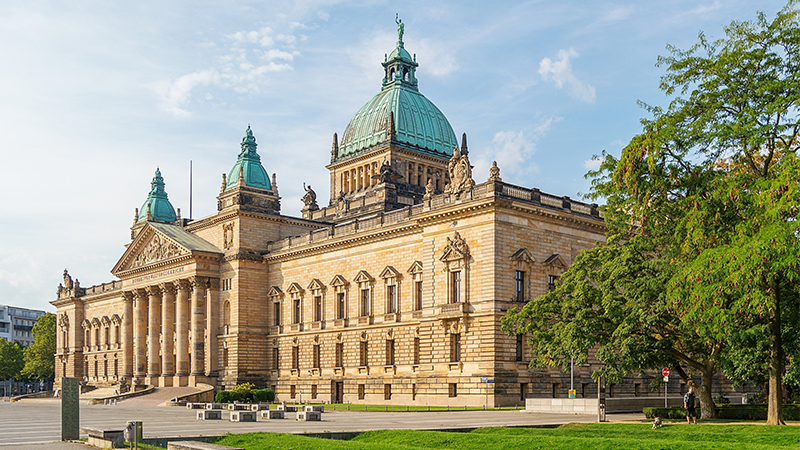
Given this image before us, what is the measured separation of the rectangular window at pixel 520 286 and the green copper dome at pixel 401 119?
3584 cm

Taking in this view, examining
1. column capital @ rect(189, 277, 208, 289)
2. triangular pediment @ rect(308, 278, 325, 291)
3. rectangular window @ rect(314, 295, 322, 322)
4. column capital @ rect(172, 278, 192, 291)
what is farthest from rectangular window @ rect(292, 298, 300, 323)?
column capital @ rect(172, 278, 192, 291)

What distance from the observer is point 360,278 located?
72.6 m

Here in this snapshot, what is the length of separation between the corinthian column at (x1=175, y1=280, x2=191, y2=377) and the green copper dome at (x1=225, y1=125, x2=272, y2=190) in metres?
10.9

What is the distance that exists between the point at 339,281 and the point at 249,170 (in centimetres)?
1773

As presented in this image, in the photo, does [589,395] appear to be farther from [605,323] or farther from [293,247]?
[293,247]

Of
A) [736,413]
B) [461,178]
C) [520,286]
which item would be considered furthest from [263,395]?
[736,413]

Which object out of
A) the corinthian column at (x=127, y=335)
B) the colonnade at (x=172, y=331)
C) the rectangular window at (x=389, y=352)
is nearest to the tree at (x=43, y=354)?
the corinthian column at (x=127, y=335)

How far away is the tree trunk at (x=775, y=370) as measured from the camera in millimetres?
36750

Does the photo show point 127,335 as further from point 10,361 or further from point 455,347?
point 10,361

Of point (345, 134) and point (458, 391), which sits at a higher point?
point (345, 134)

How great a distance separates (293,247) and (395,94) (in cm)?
2522

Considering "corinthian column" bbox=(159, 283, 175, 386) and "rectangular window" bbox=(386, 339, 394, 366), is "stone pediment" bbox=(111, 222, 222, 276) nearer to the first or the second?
"corinthian column" bbox=(159, 283, 175, 386)

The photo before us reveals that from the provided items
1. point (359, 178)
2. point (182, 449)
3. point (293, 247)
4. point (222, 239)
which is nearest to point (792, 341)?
point (182, 449)

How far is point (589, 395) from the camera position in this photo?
63.1 metres
